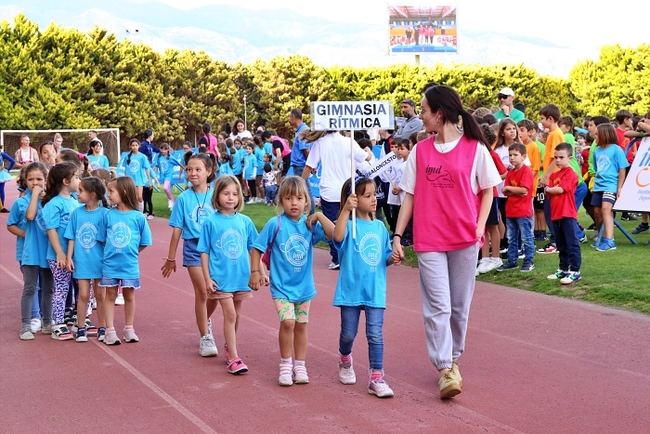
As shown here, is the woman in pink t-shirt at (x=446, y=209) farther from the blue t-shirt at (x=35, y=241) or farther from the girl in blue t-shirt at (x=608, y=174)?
the girl in blue t-shirt at (x=608, y=174)

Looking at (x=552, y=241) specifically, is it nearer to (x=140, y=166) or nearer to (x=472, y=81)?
(x=140, y=166)

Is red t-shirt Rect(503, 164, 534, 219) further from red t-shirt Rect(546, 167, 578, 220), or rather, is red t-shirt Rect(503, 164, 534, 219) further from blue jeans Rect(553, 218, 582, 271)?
blue jeans Rect(553, 218, 582, 271)

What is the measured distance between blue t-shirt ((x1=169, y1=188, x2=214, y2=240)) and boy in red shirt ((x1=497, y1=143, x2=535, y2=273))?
15.3 ft

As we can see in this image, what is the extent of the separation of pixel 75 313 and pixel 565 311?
4.87 meters

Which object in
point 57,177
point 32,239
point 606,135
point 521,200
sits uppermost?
point 606,135

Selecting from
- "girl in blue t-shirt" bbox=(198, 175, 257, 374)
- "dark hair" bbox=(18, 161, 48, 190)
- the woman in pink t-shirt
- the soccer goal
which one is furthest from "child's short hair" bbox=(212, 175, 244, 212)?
the soccer goal

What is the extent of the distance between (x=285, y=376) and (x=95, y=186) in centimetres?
287

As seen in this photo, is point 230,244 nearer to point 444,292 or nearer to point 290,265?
point 290,265

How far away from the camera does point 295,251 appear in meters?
6.71

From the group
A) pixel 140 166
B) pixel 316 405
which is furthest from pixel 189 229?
pixel 140 166

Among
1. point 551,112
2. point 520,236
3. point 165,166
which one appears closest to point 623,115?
point 551,112

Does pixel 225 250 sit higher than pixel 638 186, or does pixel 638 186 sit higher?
pixel 638 186

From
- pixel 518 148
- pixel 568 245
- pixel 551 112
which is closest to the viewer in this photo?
pixel 568 245

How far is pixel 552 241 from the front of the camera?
1326 cm
